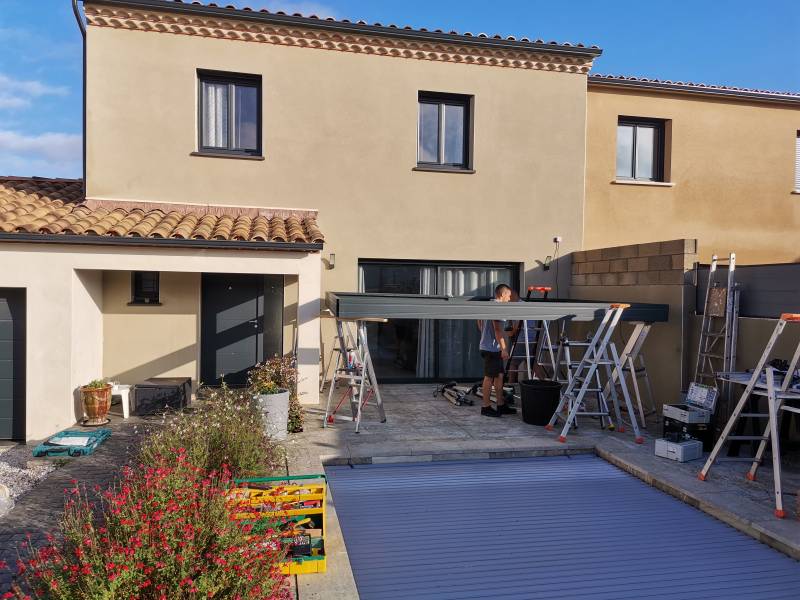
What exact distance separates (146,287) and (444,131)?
6104mm

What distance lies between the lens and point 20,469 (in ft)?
19.7

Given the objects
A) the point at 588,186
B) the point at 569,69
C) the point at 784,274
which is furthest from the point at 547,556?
the point at 569,69

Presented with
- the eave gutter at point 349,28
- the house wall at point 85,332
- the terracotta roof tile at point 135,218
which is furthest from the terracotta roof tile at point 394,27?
the house wall at point 85,332

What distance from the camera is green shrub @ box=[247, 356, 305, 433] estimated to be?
714 cm

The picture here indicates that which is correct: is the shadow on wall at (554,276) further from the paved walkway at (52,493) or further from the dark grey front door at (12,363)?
the dark grey front door at (12,363)

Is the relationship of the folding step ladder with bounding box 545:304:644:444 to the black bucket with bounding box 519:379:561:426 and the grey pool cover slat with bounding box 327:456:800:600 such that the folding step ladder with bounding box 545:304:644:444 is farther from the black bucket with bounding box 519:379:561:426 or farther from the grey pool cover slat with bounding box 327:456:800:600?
the grey pool cover slat with bounding box 327:456:800:600

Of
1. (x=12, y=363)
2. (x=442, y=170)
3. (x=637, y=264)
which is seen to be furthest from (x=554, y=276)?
(x=12, y=363)

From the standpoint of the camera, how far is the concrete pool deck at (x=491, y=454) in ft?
14.6

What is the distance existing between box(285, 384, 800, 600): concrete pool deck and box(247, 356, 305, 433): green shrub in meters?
0.21

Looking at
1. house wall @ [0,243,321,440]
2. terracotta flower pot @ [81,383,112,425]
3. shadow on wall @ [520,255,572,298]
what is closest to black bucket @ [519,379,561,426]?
house wall @ [0,243,321,440]

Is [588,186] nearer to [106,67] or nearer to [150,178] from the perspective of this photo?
[150,178]

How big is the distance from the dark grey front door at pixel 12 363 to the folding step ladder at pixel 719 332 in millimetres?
8858

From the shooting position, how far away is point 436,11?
38.7ft

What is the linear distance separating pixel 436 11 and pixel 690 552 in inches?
434
